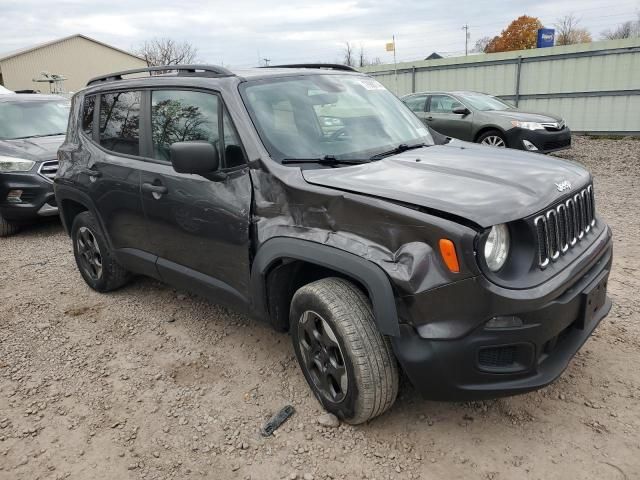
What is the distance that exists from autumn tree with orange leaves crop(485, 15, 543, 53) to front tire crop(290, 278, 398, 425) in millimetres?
51863

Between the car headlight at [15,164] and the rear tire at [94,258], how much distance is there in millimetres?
2596

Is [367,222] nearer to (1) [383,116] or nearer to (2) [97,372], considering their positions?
(1) [383,116]

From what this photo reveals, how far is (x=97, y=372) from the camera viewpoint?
3432 millimetres

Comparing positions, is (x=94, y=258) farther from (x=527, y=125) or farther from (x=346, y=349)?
(x=527, y=125)

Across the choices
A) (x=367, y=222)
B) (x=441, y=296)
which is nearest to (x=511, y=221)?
(x=441, y=296)

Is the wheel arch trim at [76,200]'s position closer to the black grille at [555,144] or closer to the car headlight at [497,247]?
the car headlight at [497,247]

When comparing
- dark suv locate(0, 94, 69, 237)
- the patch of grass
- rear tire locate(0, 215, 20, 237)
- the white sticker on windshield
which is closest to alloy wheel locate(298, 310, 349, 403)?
the white sticker on windshield

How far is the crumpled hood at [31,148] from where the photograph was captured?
6730 millimetres

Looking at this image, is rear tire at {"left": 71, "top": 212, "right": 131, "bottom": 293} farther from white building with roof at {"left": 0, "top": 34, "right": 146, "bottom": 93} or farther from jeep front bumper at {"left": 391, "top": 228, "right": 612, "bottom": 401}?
white building with roof at {"left": 0, "top": 34, "right": 146, "bottom": 93}

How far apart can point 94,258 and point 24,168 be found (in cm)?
288

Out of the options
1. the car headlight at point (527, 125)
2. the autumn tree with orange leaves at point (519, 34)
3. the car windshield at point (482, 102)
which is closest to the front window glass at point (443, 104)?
the car windshield at point (482, 102)

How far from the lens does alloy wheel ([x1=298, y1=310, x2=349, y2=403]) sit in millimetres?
2594

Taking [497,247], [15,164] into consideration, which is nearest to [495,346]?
[497,247]

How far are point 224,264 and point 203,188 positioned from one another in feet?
1.57
